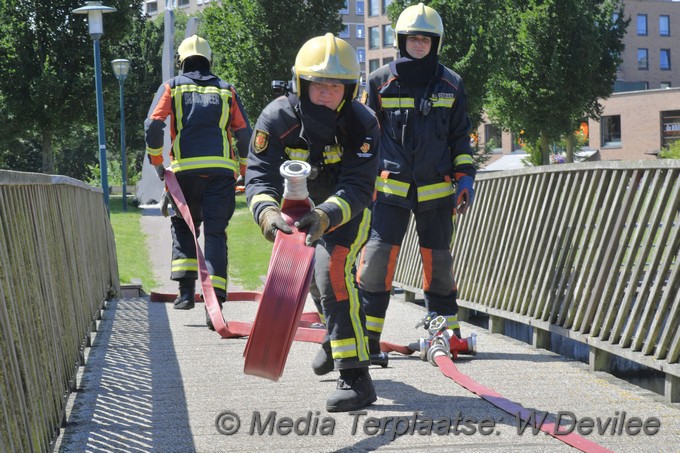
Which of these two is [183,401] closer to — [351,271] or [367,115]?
[351,271]

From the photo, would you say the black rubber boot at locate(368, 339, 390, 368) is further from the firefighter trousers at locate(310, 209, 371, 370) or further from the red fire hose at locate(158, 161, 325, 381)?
the red fire hose at locate(158, 161, 325, 381)

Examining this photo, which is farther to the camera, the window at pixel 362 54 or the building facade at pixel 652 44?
the window at pixel 362 54

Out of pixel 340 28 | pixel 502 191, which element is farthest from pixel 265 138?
pixel 340 28

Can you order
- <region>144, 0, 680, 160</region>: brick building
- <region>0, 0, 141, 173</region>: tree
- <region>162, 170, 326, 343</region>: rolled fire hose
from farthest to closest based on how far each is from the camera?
<region>144, 0, 680, 160</region>: brick building → <region>0, 0, 141, 173</region>: tree → <region>162, 170, 326, 343</region>: rolled fire hose

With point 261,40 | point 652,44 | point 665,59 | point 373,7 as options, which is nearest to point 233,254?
point 261,40

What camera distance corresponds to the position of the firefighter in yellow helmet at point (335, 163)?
4.92 meters

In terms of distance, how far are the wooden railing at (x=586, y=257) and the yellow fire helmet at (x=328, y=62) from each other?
5.49 feet

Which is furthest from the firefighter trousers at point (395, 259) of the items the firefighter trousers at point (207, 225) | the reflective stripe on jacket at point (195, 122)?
the reflective stripe on jacket at point (195, 122)

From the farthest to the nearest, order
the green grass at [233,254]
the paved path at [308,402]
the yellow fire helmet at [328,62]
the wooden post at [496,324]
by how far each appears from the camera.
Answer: the green grass at [233,254], the wooden post at [496,324], the yellow fire helmet at [328,62], the paved path at [308,402]

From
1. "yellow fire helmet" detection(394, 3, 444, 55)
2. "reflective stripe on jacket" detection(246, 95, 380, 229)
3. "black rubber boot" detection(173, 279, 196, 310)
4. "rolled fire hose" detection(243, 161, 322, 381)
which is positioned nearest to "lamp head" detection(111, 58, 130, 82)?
"black rubber boot" detection(173, 279, 196, 310)

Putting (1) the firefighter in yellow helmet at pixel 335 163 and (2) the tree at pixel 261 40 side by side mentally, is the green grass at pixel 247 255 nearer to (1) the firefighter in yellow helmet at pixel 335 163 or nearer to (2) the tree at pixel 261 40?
(2) the tree at pixel 261 40

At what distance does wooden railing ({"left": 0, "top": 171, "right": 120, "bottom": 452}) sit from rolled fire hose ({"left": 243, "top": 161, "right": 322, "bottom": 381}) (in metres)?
0.86

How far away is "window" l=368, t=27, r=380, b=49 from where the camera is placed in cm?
10206

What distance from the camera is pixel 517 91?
133ft
